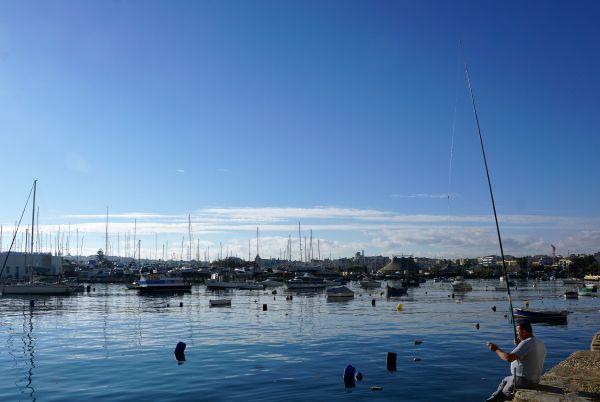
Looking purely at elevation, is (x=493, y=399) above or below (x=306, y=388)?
above

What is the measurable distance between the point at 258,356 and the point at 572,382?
2025 cm

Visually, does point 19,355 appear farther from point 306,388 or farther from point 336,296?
point 336,296

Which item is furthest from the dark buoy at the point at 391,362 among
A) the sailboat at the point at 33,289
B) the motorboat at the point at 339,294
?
the sailboat at the point at 33,289

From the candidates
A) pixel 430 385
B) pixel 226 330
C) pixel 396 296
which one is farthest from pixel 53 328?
pixel 396 296

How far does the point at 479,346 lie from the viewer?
3562 cm

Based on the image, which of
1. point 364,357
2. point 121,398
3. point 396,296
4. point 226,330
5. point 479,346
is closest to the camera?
point 121,398

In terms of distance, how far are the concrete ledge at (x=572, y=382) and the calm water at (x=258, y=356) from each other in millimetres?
4582

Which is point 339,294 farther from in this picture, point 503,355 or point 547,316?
point 503,355

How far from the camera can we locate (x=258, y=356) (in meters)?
32.2

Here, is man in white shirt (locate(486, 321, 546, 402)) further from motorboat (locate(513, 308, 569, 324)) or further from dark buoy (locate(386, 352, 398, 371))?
motorboat (locate(513, 308, 569, 324))

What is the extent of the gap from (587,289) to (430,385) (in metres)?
95.6

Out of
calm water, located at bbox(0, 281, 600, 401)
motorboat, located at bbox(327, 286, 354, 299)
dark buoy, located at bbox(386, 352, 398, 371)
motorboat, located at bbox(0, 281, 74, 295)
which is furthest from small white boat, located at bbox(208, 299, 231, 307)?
dark buoy, located at bbox(386, 352, 398, 371)

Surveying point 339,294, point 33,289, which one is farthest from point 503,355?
point 33,289

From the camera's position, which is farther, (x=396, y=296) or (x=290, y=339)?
(x=396, y=296)
